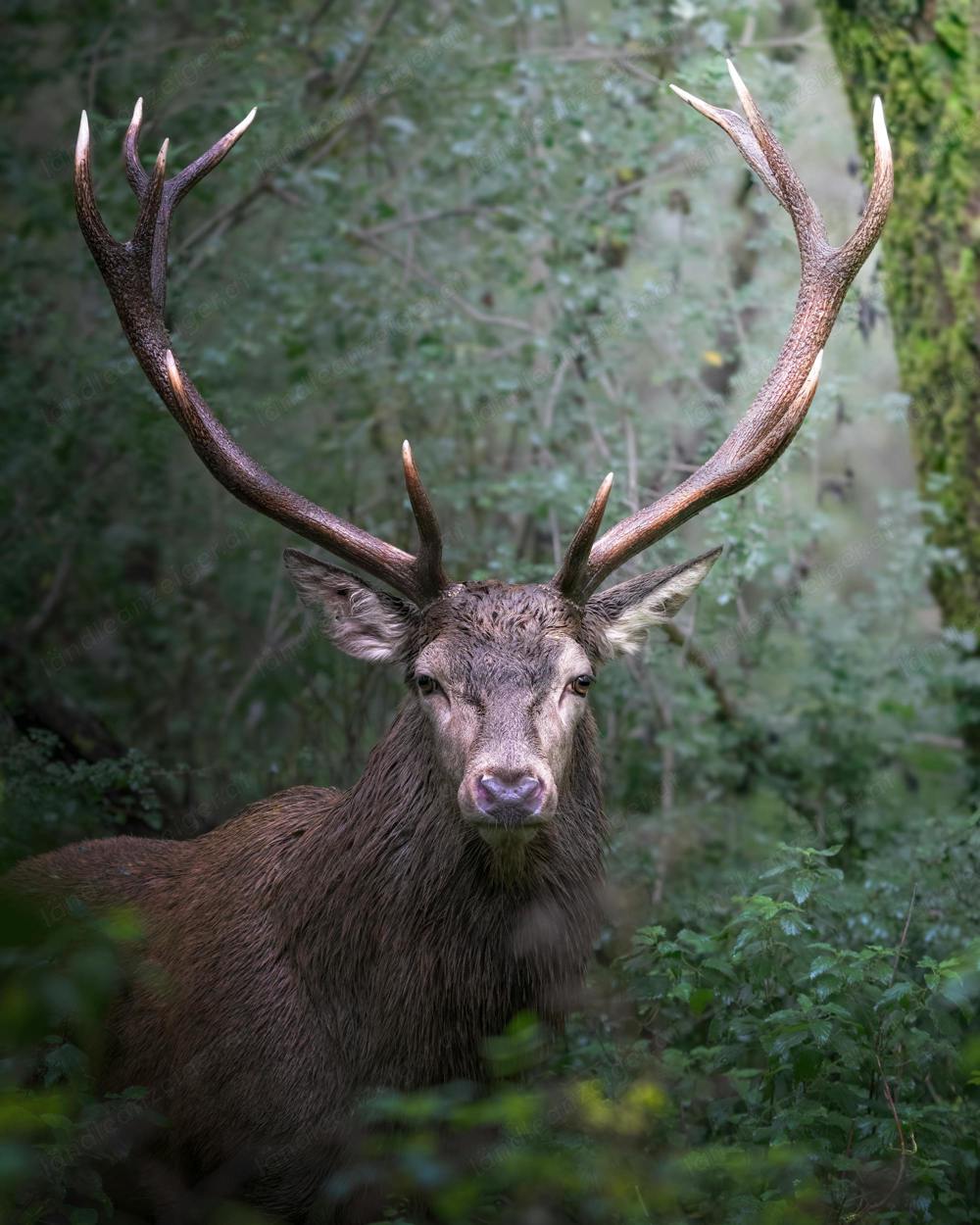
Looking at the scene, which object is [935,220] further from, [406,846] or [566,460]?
[406,846]

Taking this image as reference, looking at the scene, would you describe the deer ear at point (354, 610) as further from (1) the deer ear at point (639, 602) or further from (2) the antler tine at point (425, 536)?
(1) the deer ear at point (639, 602)

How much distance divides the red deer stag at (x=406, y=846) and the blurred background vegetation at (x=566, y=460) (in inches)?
10.7

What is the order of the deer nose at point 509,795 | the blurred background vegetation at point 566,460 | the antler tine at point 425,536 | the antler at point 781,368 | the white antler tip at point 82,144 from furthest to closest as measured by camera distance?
the blurred background vegetation at point 566,460 → the white antler tip at point 82,144 → the antler at point 781,368 → the antler tine at point 425,536 → the deer nose at point 509,795

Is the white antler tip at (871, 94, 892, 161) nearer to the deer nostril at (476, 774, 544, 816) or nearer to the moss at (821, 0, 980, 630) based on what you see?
the moss at (821, 0, 980, 630)

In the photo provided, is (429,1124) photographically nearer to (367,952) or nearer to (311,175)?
(367,952)

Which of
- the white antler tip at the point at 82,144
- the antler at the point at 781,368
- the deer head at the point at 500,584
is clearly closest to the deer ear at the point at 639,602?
the deer head at the point at 500,584

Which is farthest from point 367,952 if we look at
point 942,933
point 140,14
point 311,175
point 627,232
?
point 140,14

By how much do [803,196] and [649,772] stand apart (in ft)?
11.4

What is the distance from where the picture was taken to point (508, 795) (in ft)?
12.6

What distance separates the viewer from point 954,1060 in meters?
4.32

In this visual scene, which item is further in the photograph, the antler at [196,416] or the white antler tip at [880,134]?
the white antler tip at [880,134]

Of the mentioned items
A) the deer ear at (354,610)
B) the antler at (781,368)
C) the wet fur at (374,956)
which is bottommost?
the wet fur at (374,956)

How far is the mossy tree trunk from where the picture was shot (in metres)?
6.86

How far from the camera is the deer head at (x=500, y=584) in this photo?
13.6 ft
